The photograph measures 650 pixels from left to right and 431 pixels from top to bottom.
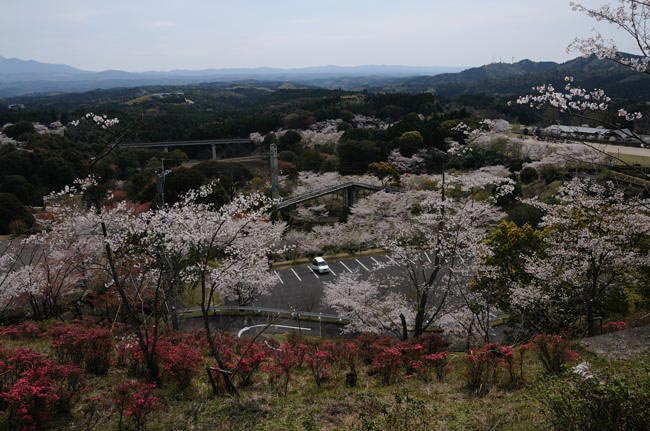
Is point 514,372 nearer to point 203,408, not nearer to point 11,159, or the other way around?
point 203,408

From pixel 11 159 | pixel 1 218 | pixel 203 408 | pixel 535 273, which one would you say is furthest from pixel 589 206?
pixel 11 159

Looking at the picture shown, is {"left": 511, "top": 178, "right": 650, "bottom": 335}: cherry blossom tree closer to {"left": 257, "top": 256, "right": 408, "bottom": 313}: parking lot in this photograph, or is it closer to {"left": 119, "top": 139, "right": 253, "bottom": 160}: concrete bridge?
{"left": 257, "top": 256, "right": 408, "bottom": 313}: parking lot

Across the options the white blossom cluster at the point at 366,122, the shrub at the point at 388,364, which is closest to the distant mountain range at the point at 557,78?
the shrub at the point at 388,364

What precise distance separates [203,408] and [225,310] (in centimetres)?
1028

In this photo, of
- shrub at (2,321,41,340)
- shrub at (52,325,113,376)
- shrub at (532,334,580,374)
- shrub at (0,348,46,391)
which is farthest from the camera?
shrub at (2,321,41,340)

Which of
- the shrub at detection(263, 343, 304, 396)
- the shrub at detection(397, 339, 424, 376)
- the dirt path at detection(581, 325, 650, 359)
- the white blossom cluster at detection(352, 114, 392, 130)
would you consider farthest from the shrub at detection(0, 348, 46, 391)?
the white blossom cluster at detection(352, 114, 392, 130)

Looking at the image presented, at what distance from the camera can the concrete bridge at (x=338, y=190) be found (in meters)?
29.1

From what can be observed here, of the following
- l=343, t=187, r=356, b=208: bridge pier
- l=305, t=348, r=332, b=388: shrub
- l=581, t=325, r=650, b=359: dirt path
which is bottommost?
l=343, t=187, r=356, b=208: bridge pier

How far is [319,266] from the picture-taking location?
20984mm

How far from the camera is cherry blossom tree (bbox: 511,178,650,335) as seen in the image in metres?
10.7

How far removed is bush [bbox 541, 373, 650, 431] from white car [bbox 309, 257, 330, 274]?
16530 millimetres

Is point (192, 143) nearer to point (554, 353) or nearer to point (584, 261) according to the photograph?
point (584, 261)

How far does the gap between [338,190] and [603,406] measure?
1101 inches

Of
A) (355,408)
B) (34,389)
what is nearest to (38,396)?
(34,389)
